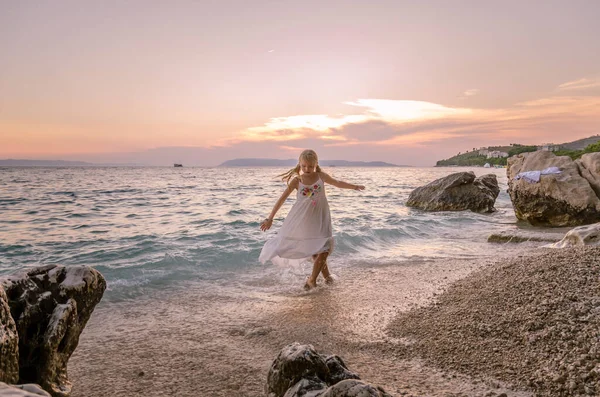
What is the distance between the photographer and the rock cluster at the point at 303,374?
2.29 metres

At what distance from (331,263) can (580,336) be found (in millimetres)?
5478

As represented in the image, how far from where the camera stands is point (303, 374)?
2408mm

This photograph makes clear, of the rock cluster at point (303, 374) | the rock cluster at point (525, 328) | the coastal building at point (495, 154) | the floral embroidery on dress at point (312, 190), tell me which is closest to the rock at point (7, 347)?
the rock cluster at point (303, 374)

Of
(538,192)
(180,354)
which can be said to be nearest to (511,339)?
(180,354)

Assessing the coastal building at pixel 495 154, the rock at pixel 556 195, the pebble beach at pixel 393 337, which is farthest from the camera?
the coastal building at pixel 495 154

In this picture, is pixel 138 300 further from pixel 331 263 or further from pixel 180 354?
pixel 331 263

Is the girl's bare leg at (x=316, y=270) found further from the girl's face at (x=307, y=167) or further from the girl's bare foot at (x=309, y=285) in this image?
the girl's face at (x=307, y=167)

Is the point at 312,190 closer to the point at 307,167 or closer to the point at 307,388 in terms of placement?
the point at 307,167

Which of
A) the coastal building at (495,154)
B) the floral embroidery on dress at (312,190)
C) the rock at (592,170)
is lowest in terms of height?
the floral embroidery on dress at (312,190)

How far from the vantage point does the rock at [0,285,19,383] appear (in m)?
2.28

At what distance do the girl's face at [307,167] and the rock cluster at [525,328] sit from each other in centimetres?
286

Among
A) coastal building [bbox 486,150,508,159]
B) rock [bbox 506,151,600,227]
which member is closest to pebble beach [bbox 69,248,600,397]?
rock [bbox 506,151,600,227]

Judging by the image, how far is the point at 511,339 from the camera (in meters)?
3.43

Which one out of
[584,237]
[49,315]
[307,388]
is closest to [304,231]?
[49,315]
